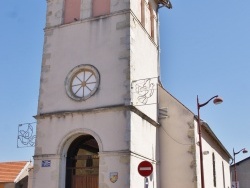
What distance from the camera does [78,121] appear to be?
43.5ft

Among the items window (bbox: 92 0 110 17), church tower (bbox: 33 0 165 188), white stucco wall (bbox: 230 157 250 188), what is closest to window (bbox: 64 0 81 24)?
church tower (bbox: 33 0 165 188)

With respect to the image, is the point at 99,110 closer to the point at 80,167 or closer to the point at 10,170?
the point at 80,167

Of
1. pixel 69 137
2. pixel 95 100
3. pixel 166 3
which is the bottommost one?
pixel 69 137

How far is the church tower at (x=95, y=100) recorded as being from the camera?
12.5 metres

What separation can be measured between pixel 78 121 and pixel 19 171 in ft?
69.8

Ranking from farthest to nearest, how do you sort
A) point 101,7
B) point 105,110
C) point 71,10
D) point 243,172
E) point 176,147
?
point 243,172 → point 71,10 → point 176,147 → point 101,7 → point 105,110

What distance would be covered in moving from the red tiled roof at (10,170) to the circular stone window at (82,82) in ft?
66.6

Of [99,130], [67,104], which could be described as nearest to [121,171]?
[99,130]

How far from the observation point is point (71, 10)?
1538 cm

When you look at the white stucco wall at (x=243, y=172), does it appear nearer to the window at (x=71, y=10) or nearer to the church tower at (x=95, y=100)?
the church tower at (x=95, y=100)

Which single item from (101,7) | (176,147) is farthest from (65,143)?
(101,7)

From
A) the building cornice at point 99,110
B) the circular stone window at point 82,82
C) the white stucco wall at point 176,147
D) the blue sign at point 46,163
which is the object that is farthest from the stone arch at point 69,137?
the white stucco wall at point 176,147

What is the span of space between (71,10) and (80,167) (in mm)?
6805

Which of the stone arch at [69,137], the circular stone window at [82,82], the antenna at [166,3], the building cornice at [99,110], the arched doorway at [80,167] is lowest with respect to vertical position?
the arched doorway at [80,167]
